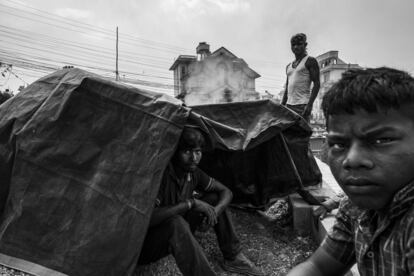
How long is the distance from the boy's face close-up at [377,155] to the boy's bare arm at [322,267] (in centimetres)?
41

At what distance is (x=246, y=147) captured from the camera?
2910mm

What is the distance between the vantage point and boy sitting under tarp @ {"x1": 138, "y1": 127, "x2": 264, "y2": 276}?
2.29 m

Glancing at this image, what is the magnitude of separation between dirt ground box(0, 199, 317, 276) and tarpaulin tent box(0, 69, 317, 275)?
2.28ft

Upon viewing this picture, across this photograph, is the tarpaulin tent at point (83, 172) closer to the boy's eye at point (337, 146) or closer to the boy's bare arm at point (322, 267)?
the boy's bare arm at point (322, 267)

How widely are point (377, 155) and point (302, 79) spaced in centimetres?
394

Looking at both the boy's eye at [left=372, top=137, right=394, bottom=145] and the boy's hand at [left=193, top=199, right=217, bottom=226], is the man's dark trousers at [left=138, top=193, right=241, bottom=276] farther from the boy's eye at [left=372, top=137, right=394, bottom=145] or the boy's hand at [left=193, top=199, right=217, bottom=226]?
the boy's eye at [left=372, top=137, right=394, bottom=145]

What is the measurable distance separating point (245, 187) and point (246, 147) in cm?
103

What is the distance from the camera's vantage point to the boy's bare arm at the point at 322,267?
1196 mm

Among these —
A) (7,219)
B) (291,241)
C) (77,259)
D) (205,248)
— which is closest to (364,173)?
(77,259)

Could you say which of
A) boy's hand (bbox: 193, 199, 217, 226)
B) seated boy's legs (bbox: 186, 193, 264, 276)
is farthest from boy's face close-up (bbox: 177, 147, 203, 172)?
seated boy's legs (bbox: 186, 193, 264, 276)

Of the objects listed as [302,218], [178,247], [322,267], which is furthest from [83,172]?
[302,218]

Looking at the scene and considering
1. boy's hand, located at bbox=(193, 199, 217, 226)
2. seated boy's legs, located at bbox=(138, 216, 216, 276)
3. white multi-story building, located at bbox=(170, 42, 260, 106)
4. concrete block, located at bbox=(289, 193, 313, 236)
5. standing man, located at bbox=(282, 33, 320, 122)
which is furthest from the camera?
white multi-story building, located at bbox=(170, 42, 260, 106)

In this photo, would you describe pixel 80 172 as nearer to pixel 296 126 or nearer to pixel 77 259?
pixel 77 259

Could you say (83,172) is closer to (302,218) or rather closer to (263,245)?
(263,245)
